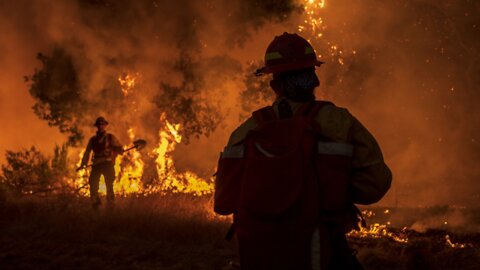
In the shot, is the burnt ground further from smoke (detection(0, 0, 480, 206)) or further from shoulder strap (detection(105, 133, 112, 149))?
smoke (detection(0, 0, 480, 206))

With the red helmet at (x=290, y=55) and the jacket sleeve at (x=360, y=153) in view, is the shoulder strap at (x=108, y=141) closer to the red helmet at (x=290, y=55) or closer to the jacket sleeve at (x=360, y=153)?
the red helmet at (x=290, y=55)

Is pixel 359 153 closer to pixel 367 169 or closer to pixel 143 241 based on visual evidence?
pixel 367 169

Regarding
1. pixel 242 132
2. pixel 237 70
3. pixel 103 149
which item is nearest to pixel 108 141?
pixel 103 149

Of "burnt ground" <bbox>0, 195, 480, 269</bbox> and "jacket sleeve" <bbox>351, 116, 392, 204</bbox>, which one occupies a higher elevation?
"jacket sleeve" <bbox>351, 116, 392, 204</bbox>

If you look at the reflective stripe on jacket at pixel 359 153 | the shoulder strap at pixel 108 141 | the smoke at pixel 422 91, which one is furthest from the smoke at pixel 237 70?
the reflective stripe on jacket at pixel 359 153

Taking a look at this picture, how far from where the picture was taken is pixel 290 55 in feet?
8.25

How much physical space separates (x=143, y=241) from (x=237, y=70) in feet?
29.4

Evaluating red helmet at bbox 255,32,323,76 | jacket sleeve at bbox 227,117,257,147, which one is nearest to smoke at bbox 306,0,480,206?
red helmet at bbox 255,32,323,76

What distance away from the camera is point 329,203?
2180mm

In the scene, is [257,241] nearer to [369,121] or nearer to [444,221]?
[444,221]

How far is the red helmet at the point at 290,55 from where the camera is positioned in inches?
98.7

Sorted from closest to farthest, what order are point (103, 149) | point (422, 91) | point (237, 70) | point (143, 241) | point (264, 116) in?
point (264, 116)
point (143, 241)
point (103, 149)
point (237, 70)
point (422, 91)

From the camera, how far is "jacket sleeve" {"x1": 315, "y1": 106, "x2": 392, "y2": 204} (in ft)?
7.55

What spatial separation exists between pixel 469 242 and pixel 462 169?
16715 mm
